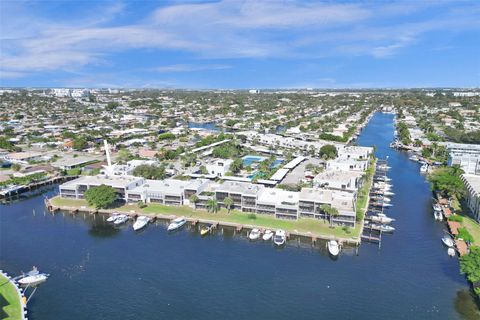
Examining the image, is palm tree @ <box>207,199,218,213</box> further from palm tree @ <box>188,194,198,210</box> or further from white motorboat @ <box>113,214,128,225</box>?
white motorboat @ <box>113,214,128,225</box>

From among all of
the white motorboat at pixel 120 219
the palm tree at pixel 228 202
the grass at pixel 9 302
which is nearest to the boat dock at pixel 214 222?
the white motorboat at pixel 120 219

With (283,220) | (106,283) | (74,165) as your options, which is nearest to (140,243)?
(106,283)

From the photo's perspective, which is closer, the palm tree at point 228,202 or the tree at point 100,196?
the palm tree at point 228,202

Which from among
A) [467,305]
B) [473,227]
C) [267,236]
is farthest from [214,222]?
[473,227]

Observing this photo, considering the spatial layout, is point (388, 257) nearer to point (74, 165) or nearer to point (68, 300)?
point (68, 300)

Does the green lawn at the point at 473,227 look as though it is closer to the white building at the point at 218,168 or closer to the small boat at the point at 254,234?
the small boat at the point at 254,234
